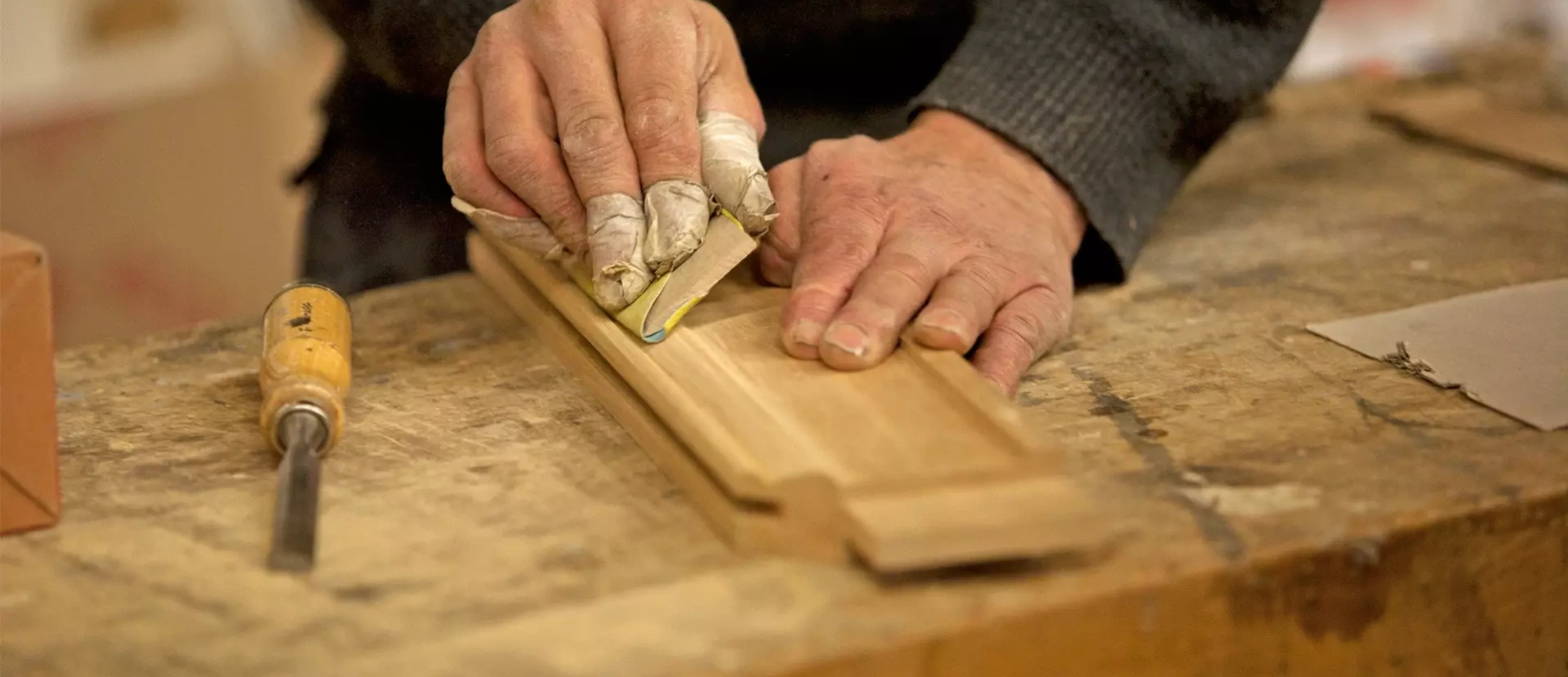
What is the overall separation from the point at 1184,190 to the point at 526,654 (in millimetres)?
1038

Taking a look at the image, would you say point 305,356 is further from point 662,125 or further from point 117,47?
point 117,47

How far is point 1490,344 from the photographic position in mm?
963

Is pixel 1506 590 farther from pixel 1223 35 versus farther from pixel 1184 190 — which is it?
pixel 1184 190

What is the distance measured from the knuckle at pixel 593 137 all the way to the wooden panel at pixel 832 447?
13 cm

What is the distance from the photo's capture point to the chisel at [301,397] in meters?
0.73

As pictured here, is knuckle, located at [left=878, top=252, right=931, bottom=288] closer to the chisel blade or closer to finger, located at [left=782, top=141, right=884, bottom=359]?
finger, located at [left=782, top=141, right=884, bottom=359]

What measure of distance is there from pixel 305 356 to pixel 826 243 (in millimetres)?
403

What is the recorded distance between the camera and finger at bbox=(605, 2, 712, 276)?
922 mm

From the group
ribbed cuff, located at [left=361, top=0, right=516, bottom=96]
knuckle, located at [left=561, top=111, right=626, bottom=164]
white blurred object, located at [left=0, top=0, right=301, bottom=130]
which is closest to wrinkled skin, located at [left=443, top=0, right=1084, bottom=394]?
knuckle, located at [left=561, top=111, right=626, bottom=164]

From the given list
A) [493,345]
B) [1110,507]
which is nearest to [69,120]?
[493,345]

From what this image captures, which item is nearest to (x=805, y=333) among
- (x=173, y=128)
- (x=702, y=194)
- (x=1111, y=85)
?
(x=702, y=194)

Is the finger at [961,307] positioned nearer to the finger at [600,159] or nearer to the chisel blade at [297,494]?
the finger at [600,159]

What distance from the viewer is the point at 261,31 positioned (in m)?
2.56

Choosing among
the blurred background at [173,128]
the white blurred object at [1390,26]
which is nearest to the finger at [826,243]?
the blurred background at [173,128]
